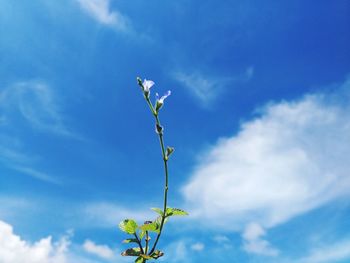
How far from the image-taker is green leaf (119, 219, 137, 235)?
3.86 m

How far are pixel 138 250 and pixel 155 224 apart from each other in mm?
417

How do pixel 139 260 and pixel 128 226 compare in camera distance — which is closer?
pixel 139 260

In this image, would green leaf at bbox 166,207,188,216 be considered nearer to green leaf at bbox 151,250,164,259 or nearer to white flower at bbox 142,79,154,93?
green leaf at bbox 151,250,164,259

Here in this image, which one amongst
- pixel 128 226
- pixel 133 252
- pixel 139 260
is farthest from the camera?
pixel 128 226

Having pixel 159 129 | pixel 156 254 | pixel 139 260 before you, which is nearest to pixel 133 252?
pixel 139 260

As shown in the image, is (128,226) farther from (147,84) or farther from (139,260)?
(147,84)

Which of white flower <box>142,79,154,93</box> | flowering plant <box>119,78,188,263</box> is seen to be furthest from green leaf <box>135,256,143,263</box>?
white flower <box>142,79,154,93</box>

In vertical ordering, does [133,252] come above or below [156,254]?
above

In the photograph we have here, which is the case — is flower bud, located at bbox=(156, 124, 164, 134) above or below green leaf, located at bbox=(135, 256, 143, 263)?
above

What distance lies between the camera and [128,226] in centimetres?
389

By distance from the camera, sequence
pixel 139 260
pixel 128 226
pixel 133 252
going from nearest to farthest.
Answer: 1. pixel 139 260
2. pixel 133 252
3. pixel 128 226

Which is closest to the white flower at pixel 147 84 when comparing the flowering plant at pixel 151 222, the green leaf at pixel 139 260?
the flowering plant at pixel 151 222

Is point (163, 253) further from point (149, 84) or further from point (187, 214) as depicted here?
point (149, 84)

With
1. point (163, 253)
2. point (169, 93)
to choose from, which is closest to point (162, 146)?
point (169, 93)
